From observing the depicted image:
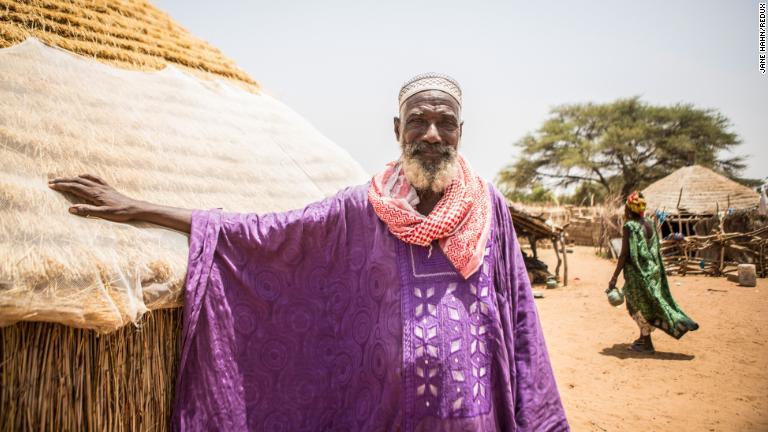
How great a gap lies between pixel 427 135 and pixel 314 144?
171cm

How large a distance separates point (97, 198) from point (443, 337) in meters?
1.58

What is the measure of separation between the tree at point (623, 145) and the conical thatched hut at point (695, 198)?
9.16 meters

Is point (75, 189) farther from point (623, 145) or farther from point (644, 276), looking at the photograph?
point (623, 145)

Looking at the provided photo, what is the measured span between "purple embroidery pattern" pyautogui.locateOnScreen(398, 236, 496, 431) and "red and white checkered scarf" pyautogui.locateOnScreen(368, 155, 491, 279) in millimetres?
77

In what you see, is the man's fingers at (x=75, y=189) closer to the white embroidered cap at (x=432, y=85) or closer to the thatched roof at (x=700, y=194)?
the white embroidered cap at (x=432, y=85)

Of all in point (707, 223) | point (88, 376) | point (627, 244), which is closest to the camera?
point (88, 376)

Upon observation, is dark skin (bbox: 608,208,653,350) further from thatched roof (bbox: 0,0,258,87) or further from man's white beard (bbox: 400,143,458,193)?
thatched roof (bbox: 0,0,258,87)

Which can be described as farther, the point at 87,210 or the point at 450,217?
the point at 450,217

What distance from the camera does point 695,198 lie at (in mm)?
16047

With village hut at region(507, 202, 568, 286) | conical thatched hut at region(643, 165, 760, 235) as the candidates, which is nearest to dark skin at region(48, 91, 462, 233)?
village hut at region(507, 202, 568, 286)

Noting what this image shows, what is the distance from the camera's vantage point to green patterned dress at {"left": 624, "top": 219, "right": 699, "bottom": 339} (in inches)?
224

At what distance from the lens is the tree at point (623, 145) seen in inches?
1040

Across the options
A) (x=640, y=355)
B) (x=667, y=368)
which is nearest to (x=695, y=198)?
(x=640, y=355)

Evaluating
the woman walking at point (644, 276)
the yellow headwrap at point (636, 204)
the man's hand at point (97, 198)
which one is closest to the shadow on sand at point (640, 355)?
the woman walking at point (644, 276)
